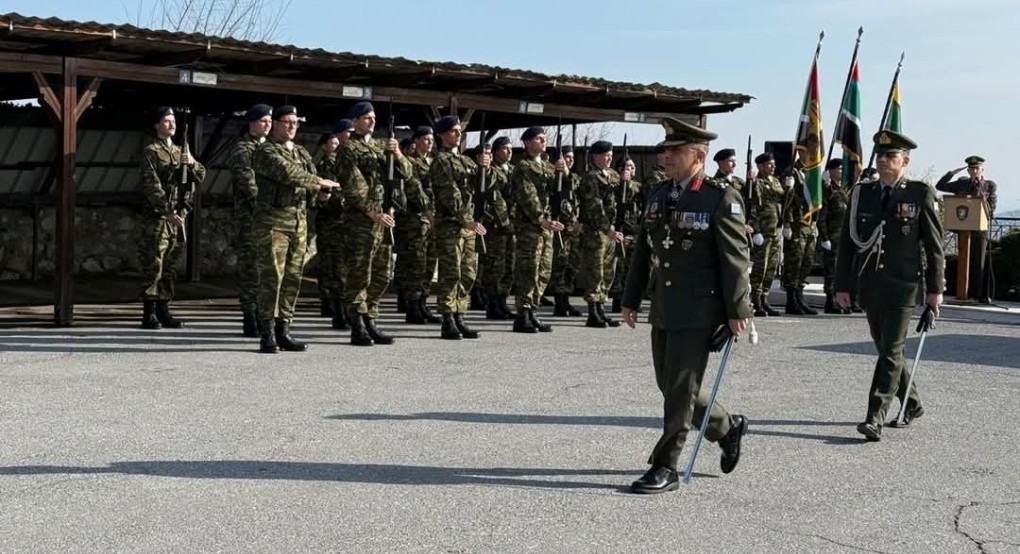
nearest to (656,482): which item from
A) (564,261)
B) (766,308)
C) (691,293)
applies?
(691,293)

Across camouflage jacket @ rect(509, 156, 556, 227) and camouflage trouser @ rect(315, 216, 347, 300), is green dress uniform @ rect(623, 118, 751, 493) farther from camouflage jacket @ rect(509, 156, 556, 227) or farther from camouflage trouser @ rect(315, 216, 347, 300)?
camouflage trouser @ rect(315, 216, 347, 300)

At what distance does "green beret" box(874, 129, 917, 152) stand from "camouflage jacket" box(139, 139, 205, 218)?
6808 millimetres

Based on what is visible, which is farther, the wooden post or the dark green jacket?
the wooden post

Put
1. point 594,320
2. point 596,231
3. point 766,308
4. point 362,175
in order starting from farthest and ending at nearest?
point 766,308
point 594,320
point 596,231
point 362,175

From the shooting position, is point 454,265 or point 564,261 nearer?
point 454,265

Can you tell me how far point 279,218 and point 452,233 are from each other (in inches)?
86.0

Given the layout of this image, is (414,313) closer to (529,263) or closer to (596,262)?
(529,263)

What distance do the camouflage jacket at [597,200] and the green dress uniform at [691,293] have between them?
751 cm

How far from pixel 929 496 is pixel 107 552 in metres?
3.74

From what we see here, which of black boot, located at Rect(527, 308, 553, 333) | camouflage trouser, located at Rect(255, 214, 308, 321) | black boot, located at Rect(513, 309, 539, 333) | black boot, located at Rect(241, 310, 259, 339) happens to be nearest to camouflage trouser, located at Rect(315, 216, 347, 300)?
black boot, located at Rect(241, 310, 259, 339)

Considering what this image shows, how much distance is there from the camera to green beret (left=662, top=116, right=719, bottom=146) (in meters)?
6.66

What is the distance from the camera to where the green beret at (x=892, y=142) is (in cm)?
834

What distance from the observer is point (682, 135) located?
6.71 m

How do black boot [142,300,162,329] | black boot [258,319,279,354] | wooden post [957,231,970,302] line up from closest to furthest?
black boot [258,319,279,354]
black boot [142,300,162,329]
wooden post [957,231,970,302]
